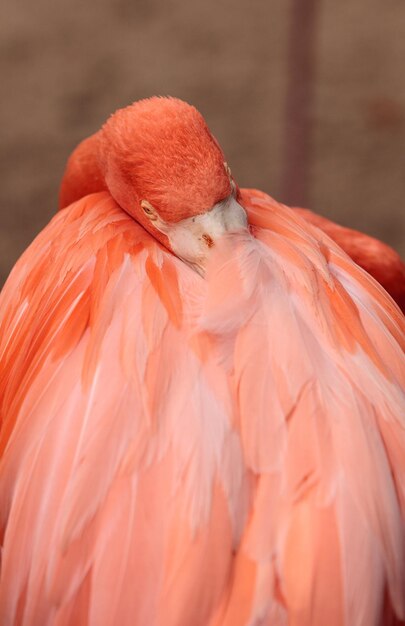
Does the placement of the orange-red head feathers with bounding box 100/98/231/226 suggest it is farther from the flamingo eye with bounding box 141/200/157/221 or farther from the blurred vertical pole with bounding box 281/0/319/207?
the blurred vertical pole with bounding box 281/0/319/207

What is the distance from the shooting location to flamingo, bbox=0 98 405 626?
95 centimetres

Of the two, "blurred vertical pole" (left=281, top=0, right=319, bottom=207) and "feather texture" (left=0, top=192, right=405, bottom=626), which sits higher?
"blurred vertical pole" (left=281, top=0, right=319, bottom=207)

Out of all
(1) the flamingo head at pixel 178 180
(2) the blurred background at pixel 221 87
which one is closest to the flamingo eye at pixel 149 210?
(1) the flamingo head at pixel 178 180

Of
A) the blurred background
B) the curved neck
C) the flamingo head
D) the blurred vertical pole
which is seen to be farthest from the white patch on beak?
the blurred background

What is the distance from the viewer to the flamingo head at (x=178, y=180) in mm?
1180

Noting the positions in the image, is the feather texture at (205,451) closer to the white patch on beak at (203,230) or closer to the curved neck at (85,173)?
the white patch on beak at (203,230)

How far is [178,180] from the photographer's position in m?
1.19

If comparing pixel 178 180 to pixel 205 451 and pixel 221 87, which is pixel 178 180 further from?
pixel 221 87

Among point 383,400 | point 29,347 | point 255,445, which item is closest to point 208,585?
point 255,445

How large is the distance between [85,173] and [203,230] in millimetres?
448

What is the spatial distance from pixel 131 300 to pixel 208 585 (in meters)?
0.34

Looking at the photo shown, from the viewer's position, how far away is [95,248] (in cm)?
122

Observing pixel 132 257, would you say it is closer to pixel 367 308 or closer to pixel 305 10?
pixel 367 308

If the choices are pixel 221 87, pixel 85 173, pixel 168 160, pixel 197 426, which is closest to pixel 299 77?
pixel 85 173
